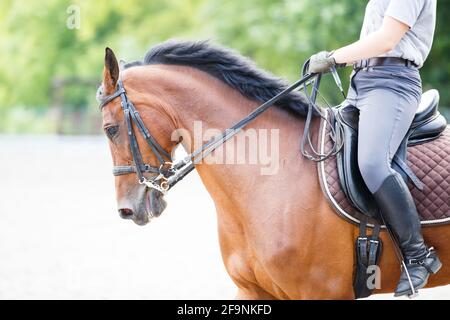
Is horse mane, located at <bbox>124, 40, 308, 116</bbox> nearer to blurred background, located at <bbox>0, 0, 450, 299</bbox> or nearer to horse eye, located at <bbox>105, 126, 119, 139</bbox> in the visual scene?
blurred background, located at <bbox>0, 0, 450, 299</bbox>

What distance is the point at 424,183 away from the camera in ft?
12.9

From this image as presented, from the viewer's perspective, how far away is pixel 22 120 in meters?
31.4

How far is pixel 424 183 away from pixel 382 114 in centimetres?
47

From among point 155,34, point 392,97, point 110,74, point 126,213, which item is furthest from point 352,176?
point 155,34

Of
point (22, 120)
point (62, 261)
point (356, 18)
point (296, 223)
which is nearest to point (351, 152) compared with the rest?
point (296, 223)

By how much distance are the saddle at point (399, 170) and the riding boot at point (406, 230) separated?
0.35 feet

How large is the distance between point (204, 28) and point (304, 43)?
5.61m

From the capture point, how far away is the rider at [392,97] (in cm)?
373

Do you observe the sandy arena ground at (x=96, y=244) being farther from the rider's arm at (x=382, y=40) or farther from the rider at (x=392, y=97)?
the rider's arm at (x=382, y=40)

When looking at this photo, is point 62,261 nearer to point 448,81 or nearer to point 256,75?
point 256,75

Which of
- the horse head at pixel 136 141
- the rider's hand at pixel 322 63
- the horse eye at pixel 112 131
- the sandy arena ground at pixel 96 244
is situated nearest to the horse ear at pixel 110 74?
the horse head at pixel 136 141

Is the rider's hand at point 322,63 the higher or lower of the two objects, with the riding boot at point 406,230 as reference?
higher

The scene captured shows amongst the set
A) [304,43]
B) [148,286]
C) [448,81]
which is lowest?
[148,286]
